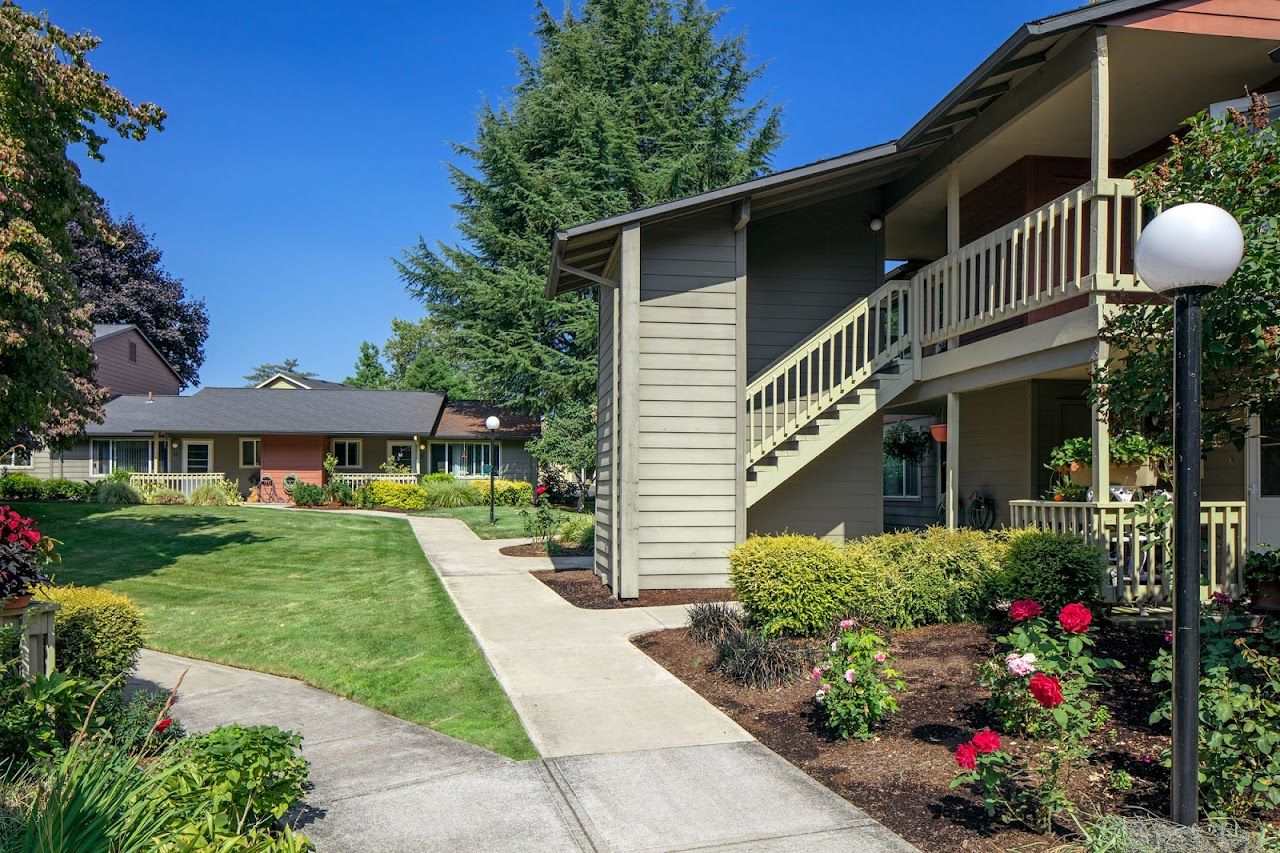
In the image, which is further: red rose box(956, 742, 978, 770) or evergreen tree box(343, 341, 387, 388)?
evergreen tree box(343, 341, 387, 388)

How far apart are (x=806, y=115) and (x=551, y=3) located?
9.42 metres

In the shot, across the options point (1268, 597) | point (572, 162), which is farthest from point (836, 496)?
point (572, 162)

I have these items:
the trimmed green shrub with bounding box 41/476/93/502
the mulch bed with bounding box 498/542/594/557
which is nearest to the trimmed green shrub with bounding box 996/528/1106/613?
the mulch bed with bounding box 498/542/594/557

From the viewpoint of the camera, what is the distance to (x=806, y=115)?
28.1m

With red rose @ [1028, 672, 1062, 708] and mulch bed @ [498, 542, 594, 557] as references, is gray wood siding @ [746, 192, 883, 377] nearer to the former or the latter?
mulch bed @ [498, 542, 594, 557]

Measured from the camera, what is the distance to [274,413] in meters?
29.8

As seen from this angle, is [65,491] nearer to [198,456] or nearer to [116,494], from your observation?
[116,494]

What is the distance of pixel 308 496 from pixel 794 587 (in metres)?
22.8

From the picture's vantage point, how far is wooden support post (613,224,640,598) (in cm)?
965

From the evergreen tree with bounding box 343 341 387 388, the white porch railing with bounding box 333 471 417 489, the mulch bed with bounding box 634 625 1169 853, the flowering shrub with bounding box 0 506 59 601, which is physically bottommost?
the mulch bed with bounding box 634 625 1169 853

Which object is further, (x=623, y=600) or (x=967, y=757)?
(x=623, y=600)

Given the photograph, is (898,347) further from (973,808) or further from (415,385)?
(415,385)

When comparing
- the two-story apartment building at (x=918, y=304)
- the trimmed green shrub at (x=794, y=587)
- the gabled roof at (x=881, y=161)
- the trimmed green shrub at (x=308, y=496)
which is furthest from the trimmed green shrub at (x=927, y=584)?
the trimmed green shrub at (x=308, y=496)

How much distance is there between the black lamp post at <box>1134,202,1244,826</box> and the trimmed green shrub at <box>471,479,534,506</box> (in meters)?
22.3
